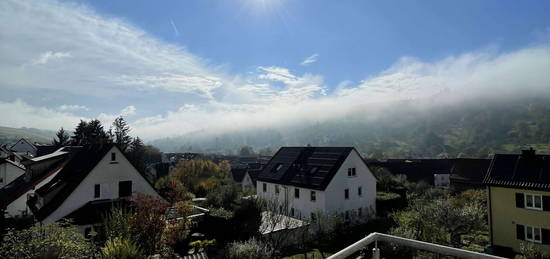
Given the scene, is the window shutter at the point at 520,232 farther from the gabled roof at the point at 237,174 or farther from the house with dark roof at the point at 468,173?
the gabled roof at the point at 237,174

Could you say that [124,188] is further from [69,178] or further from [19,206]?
[19,206]

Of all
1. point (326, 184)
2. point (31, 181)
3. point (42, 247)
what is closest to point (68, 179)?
point (31, 181)

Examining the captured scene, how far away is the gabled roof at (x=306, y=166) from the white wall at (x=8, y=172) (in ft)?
90.2

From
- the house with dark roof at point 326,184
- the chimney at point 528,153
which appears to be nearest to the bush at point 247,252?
the house with dark roof at point 326,184

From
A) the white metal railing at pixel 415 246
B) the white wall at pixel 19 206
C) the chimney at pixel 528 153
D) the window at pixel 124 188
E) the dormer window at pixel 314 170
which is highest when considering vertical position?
the chimney at pixel 528 153

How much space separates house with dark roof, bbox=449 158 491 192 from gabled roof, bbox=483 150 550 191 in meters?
24.8

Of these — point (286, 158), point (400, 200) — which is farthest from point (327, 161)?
point (400, 200)

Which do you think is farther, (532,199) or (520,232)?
(520,232)

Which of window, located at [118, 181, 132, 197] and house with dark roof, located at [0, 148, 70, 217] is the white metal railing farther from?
house with dark roof, located at [0, 148, 70, 217]

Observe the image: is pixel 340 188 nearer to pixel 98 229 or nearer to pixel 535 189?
pixel 535 189

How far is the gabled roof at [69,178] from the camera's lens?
63.2ft

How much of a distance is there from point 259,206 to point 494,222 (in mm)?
17638

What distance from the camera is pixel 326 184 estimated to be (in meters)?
27.3

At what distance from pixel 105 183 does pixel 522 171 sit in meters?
29.2
